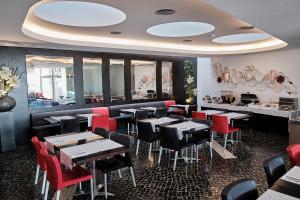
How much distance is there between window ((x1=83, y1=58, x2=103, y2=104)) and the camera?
7.25 m

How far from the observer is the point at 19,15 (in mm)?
3053

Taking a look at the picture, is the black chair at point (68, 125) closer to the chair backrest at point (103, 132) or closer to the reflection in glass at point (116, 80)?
the chair backrest at point (103, 132)

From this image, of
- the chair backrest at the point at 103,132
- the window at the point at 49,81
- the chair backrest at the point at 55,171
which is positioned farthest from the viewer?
the window at the point at 49,81

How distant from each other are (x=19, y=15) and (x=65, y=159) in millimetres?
1937

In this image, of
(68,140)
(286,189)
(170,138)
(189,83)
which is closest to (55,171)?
(68,140)

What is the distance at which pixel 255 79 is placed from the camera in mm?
7926

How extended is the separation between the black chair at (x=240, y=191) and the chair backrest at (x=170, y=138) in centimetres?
225

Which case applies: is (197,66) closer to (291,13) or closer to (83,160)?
(291,13)

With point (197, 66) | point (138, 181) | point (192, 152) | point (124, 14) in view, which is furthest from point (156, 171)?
point (197, 66)

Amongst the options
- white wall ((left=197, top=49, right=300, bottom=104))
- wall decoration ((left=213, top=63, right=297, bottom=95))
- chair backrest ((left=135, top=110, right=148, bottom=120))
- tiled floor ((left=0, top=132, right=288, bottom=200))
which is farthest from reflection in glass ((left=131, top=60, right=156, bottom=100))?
tiled floor ((left=0, top=132, right=288, bottom=200))

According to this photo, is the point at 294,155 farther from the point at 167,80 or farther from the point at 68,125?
the point at 167,80

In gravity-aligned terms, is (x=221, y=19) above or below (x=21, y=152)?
above

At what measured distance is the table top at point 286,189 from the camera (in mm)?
1879

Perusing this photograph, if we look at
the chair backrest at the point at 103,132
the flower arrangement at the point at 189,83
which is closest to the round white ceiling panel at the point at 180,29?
the chair backrest at the point at 103,132
